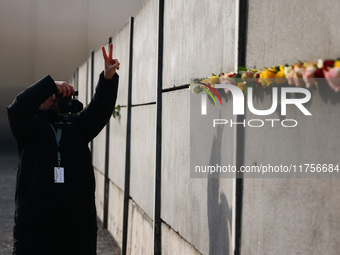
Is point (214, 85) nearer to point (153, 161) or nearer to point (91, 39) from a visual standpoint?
point (153, 161)

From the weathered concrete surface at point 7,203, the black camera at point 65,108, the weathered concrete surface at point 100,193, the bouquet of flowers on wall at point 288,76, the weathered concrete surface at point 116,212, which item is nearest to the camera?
the bouquet of flowers on wall at point 288,76

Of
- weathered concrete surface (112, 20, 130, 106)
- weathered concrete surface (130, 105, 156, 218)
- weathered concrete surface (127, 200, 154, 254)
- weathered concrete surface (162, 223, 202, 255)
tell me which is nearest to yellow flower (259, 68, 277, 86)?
weathered concrete surface (162, 223, 202, 255)

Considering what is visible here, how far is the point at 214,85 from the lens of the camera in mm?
3250

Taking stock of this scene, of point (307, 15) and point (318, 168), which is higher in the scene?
point (307, 15)

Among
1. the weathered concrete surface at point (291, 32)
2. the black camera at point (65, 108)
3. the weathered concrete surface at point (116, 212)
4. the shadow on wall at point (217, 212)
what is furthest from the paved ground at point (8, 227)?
the weathered concrete surface at point (291, 32)

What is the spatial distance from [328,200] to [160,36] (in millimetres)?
3144

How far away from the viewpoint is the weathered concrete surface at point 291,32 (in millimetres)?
2064

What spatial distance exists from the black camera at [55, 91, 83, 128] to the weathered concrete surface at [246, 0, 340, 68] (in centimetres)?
145

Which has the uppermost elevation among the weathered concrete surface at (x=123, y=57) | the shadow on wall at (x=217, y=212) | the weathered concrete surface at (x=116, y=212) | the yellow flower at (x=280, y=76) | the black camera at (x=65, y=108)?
the weathered concrete surface at (x=123, y=57)

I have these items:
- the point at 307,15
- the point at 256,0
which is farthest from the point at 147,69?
the point at 307,15

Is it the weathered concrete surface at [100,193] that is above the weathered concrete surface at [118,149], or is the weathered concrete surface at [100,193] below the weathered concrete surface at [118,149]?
below

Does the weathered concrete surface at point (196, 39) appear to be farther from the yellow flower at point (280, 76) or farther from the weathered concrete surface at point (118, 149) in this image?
the weathered concrete surface at point (118, 149)

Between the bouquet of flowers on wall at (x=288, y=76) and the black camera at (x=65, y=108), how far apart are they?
3.47ft

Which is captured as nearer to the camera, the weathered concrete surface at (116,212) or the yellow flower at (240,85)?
the yellow flower at (240,85)
